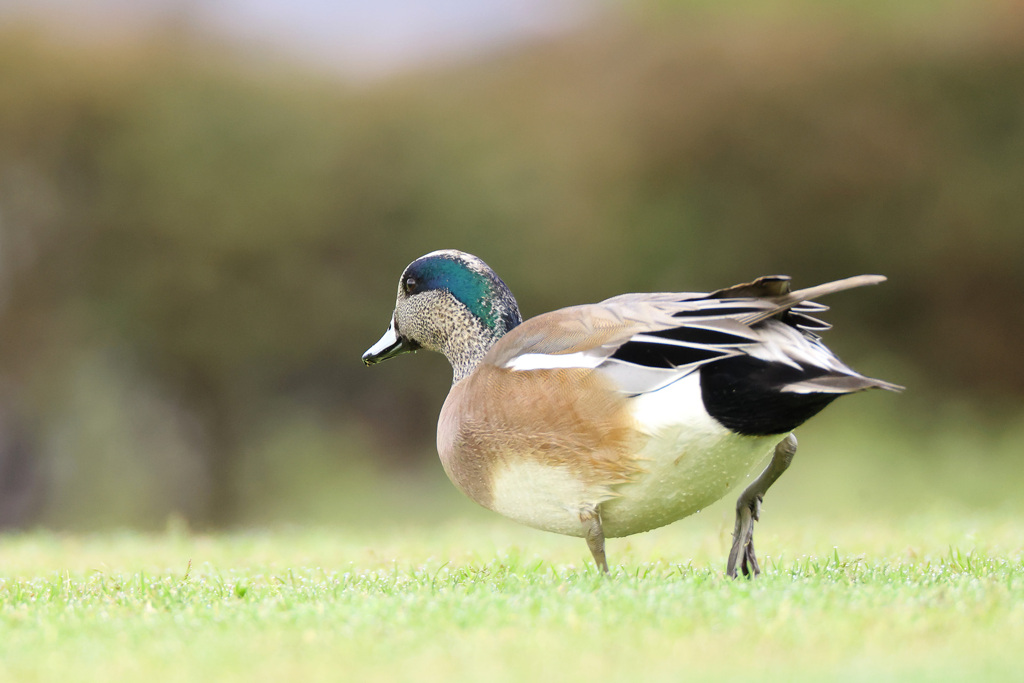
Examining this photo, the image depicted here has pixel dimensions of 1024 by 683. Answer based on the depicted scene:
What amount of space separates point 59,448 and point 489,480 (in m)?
7.10

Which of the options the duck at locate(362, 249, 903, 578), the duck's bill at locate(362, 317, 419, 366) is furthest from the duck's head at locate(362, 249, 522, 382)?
the duck at locate(362, 249, 903, 578)

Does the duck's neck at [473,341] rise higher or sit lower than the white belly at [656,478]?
higher

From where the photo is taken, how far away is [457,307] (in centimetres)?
424

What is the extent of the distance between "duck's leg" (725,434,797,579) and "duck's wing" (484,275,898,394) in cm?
42

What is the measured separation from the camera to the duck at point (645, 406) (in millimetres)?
3035

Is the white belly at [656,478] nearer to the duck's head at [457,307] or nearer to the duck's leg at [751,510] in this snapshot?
the duck's leg at [751,510]

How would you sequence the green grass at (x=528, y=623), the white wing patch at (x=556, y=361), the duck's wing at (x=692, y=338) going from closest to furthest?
the green grass at (x=528, y=623) < the duck's wing at (x=692, y=338) < the white wing patch at (x=556, y=361)

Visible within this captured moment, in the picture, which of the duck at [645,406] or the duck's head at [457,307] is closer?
the duck at [645,406]

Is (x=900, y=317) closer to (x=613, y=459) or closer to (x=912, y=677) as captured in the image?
(x=613, y=459)

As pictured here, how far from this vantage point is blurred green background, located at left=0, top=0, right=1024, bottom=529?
372 inches

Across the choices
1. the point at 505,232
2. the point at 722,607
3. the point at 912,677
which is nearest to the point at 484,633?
the point at 722,607

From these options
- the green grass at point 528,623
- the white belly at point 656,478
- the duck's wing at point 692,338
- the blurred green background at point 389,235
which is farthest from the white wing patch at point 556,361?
the blurred green background at point 389,235

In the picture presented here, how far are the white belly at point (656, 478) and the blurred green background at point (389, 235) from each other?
20.3 feet

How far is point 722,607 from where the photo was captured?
2.72 metres
